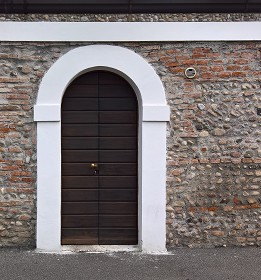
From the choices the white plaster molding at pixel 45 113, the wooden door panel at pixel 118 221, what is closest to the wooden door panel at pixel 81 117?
the white plaster molding at pixel 45 113

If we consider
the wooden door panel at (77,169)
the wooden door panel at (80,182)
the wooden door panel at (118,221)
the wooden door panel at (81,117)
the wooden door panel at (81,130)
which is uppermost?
the wooden door panel at (81,117)

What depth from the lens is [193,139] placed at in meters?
5.83

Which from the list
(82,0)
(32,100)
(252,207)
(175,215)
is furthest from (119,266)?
(82,0)

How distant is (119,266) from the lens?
17.1 feet

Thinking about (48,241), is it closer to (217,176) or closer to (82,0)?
(217,176)

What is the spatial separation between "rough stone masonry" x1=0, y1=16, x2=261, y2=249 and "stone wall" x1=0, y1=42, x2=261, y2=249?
0.04 feet

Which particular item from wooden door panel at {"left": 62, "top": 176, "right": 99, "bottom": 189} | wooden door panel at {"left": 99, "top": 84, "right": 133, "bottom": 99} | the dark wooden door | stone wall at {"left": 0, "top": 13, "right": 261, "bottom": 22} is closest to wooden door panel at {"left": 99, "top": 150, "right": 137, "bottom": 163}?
the dark wooden door

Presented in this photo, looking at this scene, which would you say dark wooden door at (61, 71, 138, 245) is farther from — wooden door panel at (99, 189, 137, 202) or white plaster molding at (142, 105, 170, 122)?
white plaster molding at (142, 105, 170, 122)

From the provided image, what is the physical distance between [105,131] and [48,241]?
1.68 m

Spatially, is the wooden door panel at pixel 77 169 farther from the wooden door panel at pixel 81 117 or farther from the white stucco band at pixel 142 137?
the wooden door panel at pixel 81 117

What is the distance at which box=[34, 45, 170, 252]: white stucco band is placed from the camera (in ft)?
18.7

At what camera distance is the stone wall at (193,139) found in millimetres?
5730

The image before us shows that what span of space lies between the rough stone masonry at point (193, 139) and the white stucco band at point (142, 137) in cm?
12

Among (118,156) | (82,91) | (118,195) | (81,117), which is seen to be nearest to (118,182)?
(118,195)
